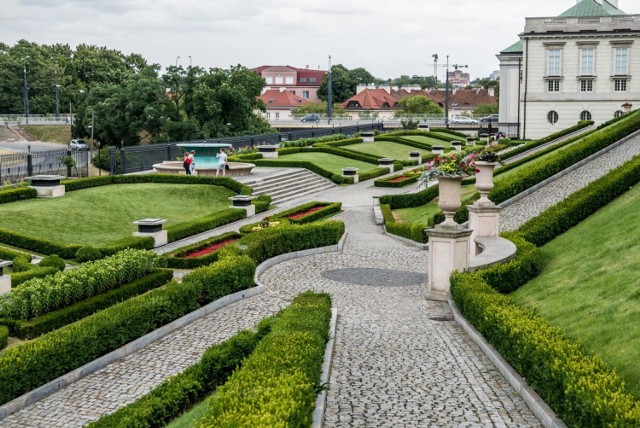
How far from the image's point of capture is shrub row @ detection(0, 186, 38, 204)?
2800 centimetres

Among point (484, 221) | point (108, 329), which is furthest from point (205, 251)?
point (108, 329)

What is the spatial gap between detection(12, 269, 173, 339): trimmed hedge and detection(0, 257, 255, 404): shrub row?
2.66ft

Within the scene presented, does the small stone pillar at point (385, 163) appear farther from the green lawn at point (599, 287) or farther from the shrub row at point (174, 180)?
the green lawn at point (599, 287)

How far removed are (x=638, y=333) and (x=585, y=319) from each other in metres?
1.49

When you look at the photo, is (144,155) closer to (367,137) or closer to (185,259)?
(185,259)

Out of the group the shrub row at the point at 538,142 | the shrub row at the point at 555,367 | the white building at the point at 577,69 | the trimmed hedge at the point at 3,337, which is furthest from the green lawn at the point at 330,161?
the shrub row at the point at 555,367

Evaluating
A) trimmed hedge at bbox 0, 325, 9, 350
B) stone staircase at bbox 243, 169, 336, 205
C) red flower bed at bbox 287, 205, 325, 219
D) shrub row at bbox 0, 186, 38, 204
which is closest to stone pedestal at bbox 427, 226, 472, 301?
trimmed hedge at bbox 0, 325, 9, 350

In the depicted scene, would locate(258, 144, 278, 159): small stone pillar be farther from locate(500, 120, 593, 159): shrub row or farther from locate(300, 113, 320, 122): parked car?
locate(300, 113, 320, 122): parked car

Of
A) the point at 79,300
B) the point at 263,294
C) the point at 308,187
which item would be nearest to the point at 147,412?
the point at 79,300

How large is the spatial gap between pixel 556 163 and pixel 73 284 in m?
19.1

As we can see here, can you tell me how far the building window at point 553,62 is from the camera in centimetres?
6600

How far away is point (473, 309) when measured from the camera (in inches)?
555

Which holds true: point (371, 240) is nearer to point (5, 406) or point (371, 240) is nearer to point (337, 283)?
point (337, 283)

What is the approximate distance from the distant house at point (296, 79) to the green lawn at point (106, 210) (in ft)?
430
